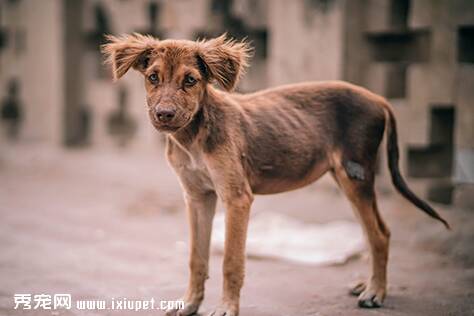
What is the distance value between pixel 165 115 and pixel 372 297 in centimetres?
161

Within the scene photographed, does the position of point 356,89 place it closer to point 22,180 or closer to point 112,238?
point 112,238

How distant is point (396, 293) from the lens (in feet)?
13.7

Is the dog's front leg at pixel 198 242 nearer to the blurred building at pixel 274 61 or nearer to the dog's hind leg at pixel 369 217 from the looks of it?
the dog's hind leg at pixel 369 217

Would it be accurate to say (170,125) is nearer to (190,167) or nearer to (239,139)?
(190,167)

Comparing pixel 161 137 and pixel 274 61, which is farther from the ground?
pixel 274 61

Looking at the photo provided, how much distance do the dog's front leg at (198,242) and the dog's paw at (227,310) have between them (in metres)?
0.28

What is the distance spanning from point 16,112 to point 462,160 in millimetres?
6607

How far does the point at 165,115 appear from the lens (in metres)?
3.30

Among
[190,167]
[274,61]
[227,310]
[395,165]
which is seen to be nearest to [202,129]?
[190,167]

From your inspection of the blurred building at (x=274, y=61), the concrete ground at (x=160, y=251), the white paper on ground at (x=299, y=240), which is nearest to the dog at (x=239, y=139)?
the concrete ground at (x=160, y=251)

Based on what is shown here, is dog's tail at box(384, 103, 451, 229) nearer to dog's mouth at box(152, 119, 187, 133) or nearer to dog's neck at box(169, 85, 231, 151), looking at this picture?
dog's neck at box(169, 85, 231, 151)

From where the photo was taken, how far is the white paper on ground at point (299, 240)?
503 cm

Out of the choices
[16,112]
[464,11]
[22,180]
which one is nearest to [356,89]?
[464,11]

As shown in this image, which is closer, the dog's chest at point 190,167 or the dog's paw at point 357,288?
the dog's chest at point 190,167
